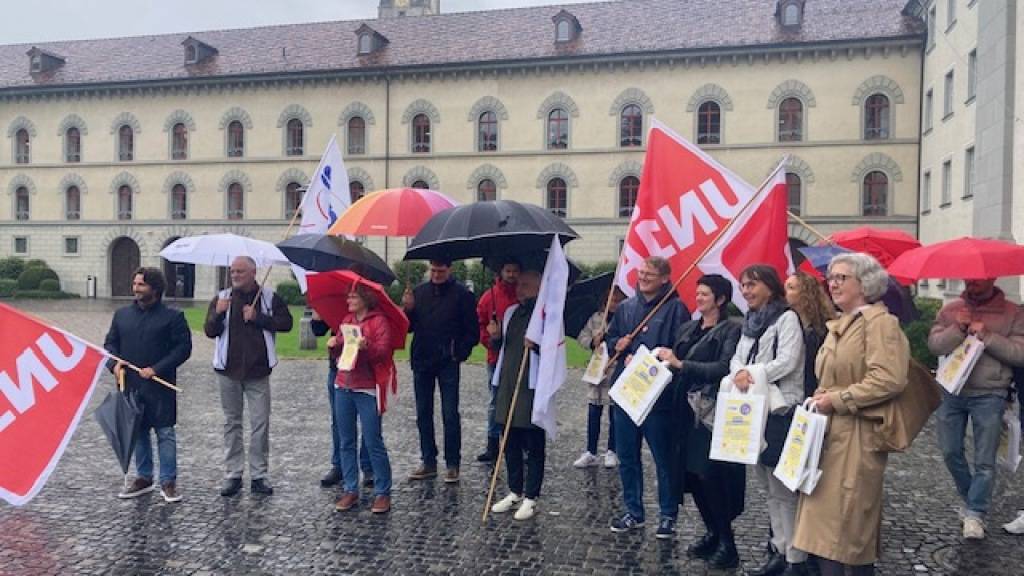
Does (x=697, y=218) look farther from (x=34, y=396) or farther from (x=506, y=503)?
(x=34, y=396)

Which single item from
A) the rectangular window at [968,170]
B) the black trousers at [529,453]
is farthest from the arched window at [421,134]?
the black trousers at [529,453]

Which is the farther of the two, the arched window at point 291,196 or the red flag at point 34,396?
the arched window at point 291,196

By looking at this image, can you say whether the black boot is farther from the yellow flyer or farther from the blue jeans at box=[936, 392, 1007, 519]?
the yellow flyer

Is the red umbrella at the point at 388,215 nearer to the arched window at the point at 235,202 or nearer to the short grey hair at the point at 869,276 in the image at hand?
the short grey hair at the point at 869,276

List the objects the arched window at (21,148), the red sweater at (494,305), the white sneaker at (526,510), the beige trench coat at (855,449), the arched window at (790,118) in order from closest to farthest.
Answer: the beige trench coat at (855,449)
the white sneaker at (526,510)
the red sweater at (494,305)
the arched window at (790,118)
the arched window at (21,148)

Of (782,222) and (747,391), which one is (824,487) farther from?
(782,222)

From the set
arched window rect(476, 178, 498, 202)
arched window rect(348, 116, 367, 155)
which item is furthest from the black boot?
arched window rect(348, 116, 367, 155)

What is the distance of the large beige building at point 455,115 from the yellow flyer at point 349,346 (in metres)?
28.7

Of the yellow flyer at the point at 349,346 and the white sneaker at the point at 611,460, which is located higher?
the yellow flyer at the point at 349,346

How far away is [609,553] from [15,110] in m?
46.0

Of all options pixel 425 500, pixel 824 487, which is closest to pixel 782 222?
pixel 824 487

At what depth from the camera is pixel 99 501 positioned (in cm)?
670

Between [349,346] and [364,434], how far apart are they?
0.78 m

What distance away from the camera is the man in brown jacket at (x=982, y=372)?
5867mm
